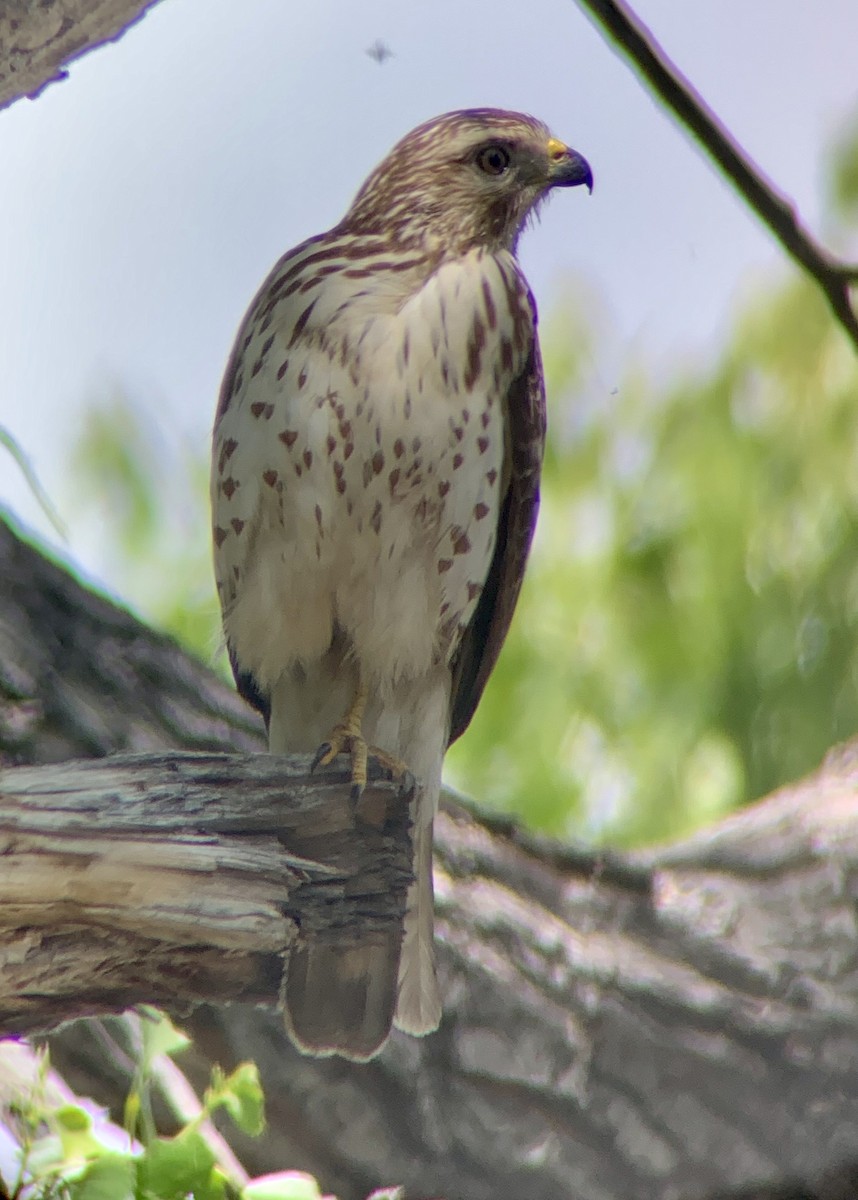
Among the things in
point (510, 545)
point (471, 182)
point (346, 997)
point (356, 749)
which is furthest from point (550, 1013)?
point (471, 182)

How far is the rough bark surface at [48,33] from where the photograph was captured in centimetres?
184

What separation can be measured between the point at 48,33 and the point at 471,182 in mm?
895

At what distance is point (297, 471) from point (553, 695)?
113 centimetres

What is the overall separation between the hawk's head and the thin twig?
0.52 m

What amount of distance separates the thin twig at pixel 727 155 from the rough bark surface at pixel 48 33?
57 centimetres

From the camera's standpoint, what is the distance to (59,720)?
2463mm

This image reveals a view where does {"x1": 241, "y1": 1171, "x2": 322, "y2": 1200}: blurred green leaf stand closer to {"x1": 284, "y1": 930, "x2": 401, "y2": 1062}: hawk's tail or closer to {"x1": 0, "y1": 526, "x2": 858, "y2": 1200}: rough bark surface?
{"x1": 284, "y1": 930, "x2": 401, "y2": 1062}: hawk's tail

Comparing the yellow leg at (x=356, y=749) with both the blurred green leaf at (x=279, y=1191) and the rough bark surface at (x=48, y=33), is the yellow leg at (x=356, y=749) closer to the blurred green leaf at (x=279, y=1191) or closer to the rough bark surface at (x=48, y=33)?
the blurred green leaf at (x=279, y=1191)

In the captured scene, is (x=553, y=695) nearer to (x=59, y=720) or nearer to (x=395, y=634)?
(x=395, y=634)

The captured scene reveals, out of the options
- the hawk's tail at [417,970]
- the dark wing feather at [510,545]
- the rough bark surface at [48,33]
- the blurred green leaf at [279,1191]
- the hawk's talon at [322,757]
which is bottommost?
the blurred green leaf at [279,1191]

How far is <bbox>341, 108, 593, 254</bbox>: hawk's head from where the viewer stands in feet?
8.39

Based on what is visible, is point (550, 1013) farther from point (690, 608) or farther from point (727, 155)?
point (727, 155)

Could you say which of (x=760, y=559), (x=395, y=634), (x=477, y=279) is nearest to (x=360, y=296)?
(x=477, y=279)

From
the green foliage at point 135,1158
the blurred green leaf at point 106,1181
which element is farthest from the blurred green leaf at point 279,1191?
the blurred green leaf at point 106,1181
